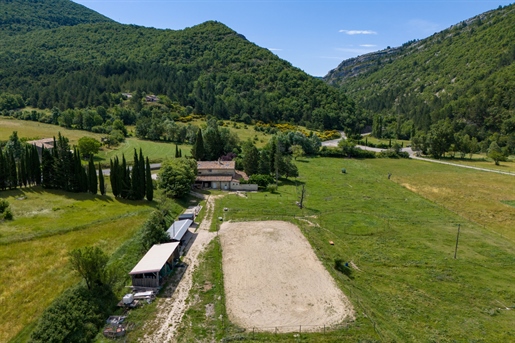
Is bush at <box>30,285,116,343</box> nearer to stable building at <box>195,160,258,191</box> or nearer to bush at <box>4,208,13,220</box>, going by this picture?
bush at <box>4,208,13,220</box>

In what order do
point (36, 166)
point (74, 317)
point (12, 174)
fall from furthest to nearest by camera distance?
point (36, 166) < point (12, 174) < point (74, 317)

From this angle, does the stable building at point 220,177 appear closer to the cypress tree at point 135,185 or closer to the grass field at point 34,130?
the cypress tree at point 135,185

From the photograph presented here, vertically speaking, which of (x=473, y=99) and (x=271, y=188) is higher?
(x=473, y=99)

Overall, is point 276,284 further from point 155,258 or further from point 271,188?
point 271,188

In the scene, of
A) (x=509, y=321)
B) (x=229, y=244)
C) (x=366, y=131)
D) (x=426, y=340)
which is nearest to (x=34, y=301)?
(x=229, y=244)

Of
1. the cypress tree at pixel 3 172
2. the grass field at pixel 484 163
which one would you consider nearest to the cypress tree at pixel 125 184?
the cypress tree at pixel 3 172

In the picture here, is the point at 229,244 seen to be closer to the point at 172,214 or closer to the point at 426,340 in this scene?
the point at 172,214

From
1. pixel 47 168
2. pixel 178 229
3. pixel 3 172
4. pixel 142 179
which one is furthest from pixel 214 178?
pixel 3 172
